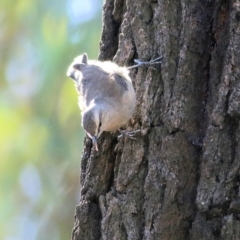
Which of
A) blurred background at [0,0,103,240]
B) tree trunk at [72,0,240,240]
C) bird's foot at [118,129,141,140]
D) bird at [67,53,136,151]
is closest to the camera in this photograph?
tree trunk at [72,0,240,240]

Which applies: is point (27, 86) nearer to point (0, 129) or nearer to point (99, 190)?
point (0, 129)

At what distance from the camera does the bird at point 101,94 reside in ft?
7.36

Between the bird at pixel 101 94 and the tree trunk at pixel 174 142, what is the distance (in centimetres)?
6

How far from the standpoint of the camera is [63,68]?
2977mm

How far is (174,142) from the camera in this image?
1.84 meters

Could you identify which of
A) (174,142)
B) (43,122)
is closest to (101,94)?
(43,122)

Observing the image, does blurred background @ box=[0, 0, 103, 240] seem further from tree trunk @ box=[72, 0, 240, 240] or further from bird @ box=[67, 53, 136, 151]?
tree trunk @ box=[72, 0, 240, 240]

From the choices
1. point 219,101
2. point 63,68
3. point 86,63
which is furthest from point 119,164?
point 63,68

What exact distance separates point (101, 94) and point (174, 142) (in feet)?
2.64

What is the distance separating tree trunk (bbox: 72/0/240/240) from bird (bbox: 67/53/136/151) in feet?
0.20

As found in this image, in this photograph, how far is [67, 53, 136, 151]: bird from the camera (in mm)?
2242

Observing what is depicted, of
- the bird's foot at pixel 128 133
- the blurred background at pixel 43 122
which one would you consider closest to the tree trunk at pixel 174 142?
the bird's foot at pixel 128 133

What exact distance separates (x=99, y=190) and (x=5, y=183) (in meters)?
1.16

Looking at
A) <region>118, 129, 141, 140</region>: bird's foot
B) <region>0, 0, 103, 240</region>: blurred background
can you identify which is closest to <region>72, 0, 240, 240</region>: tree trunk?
<region>118, 129, 141, 140</region>: bird's foot
